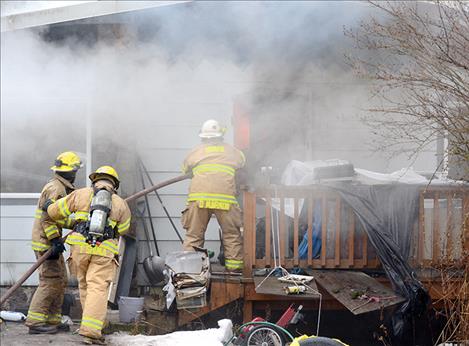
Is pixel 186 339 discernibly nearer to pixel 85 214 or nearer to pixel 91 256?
pixel 91 256

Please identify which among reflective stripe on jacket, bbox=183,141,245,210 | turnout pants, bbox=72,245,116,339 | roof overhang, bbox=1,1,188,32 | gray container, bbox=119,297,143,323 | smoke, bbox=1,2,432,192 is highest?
roof overhang, bbox=1,1,188,32

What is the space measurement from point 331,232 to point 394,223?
27.0 inches

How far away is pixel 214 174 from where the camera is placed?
7.64 metres

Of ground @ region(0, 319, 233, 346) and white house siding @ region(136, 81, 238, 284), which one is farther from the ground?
white house siding @ region(136, 81, 238, 284)

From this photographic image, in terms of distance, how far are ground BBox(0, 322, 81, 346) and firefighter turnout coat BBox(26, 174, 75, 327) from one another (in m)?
0.17

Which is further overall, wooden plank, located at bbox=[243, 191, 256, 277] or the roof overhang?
the roof overhang

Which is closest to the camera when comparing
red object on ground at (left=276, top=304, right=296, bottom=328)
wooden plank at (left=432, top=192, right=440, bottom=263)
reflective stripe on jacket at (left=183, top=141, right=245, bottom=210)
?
red object on ground at (left=276, top=304, right=296, bottom=328)

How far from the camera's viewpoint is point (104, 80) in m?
8.95

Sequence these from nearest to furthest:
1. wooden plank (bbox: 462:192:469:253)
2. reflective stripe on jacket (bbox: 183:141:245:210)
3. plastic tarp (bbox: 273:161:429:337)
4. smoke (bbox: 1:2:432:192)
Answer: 1. wooden plank (bbox: 462:192:469:253)
2. plastic tarp (bbox: 273:161:429:337)
3. reflective stripe on jacket (bbox: 183:141:245:210)
4. smoke (bbox: 1:2:432:192)

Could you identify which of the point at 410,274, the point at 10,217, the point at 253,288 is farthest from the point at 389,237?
the point at 10,217

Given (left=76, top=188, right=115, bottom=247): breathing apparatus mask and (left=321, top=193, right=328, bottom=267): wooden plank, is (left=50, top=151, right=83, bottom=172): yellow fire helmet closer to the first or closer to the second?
(left=76, top=188, right=115, bottom=247): breathing apparatus mask

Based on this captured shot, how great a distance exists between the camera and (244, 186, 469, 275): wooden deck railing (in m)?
7.45

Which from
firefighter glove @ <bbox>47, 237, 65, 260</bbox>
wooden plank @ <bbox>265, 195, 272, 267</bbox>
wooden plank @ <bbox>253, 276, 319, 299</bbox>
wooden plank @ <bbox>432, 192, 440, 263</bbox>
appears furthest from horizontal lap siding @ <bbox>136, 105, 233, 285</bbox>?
wooden plank @ <bbox>432, 192, 440, 263</bbox>

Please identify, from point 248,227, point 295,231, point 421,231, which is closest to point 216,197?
point 248,227
